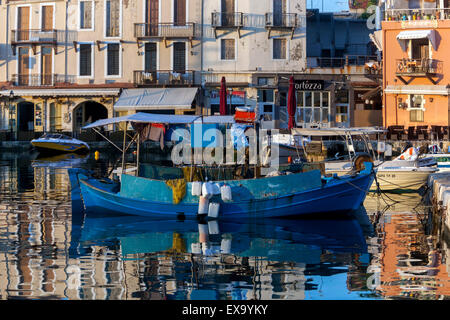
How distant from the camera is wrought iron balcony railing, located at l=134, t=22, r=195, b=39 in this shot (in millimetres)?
46656

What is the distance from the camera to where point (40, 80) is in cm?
4844

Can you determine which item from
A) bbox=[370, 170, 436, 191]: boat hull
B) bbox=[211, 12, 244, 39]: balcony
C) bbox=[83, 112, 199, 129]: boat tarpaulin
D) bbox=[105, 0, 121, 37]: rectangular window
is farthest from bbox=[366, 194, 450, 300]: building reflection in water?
bbox=[105, 0, 121, 37]: rectangular window

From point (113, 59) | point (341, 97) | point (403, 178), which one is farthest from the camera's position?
point (113, 59)

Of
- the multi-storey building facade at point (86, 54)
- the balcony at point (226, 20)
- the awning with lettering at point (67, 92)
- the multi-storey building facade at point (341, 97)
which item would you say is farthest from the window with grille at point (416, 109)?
the awning with lettering at point (67, 92)

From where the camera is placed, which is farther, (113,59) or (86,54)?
(86,54)

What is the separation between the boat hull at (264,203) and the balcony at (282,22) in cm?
2887

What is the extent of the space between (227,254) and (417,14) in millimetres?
31413

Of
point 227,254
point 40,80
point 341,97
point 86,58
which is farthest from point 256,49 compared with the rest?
point 227,254

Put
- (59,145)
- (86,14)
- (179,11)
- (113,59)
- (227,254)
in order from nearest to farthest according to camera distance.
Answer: (227,254), (59,145), (179,11), (113,59), (86,14)

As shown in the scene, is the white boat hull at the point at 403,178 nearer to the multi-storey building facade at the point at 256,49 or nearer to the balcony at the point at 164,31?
the multi-storey building facade at the point at 256,49

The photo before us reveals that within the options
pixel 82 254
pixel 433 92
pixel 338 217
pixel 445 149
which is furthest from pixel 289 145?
pixel 82 254

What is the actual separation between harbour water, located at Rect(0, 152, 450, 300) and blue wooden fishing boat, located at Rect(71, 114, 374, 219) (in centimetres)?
31

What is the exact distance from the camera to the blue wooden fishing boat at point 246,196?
17719mm

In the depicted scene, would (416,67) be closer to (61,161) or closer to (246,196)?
(61,161)
